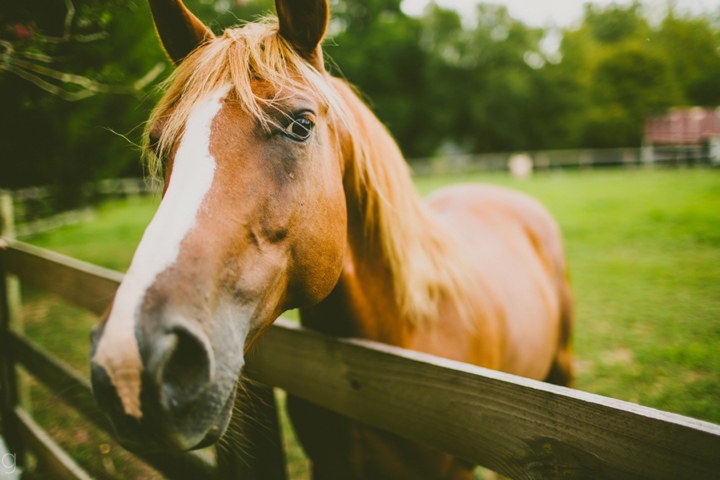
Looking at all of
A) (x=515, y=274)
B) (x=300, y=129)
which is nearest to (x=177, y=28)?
(x=300, y=129)

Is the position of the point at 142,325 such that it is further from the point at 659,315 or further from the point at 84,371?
the point at 659,315

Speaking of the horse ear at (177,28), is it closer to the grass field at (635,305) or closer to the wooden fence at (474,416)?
the grass field at (635,305)

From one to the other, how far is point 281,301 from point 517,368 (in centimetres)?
182

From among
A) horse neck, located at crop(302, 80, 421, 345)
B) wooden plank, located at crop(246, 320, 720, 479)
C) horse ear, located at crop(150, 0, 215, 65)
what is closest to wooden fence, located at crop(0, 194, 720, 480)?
wooden plank, located at crop(246, 320, 720, 479)

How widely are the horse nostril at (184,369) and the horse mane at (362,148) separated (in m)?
0.61

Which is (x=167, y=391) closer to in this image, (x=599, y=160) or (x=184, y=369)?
(x=184, y=369)

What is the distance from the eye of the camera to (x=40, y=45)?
222 centimetres

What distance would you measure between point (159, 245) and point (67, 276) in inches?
76.6

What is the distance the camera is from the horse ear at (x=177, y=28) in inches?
53.8

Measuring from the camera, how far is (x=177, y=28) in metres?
1.43

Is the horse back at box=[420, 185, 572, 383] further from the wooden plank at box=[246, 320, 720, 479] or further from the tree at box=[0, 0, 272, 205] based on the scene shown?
the tree at box=[0, 0, 272, 205]

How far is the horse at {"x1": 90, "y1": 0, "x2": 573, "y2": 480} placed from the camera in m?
0.82

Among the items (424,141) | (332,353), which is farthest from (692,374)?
(424,141)

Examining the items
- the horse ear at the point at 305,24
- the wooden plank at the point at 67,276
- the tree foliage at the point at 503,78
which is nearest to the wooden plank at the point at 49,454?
the wooden plank at the point at 67,276
